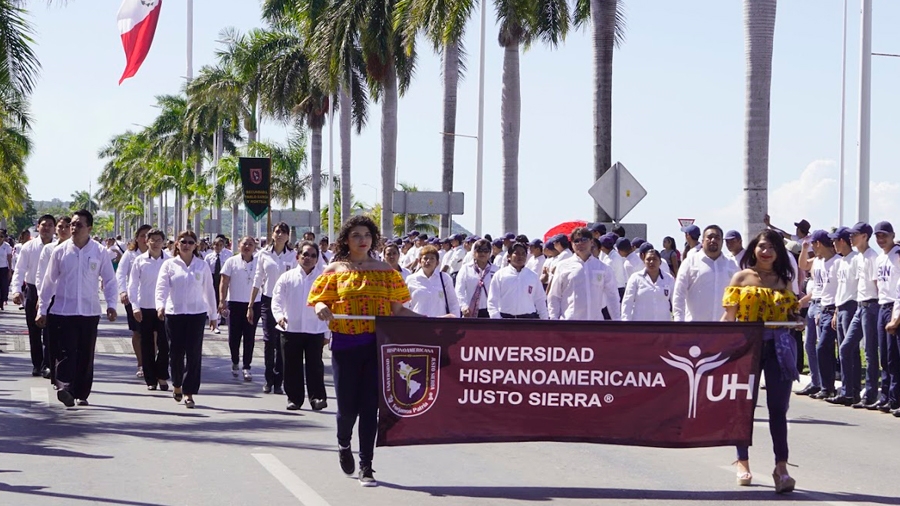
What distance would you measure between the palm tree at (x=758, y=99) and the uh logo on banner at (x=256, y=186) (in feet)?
38.2

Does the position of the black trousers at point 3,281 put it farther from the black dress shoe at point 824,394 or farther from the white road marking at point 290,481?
the white road marking at point 290,481

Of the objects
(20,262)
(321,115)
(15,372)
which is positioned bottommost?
(15,372)

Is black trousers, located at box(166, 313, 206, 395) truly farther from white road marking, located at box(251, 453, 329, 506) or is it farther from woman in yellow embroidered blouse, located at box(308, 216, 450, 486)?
woman in yellow embroidered blouse, located at box(308, 216, 450, 486)

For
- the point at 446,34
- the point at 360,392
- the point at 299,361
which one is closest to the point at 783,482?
the point at 360,392

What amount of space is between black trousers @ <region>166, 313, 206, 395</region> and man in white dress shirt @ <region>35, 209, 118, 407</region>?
34.1 inches

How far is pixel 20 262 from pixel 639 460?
1041cm

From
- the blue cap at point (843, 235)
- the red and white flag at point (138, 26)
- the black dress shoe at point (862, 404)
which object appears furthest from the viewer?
the red and white flag at point (138, 26)

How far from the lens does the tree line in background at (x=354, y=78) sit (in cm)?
2088

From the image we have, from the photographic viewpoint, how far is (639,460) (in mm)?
10648

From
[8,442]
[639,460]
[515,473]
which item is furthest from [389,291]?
[8,442]

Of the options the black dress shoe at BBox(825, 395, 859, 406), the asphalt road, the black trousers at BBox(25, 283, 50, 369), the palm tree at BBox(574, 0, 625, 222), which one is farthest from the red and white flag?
the black dress shoe at BBox(825, 395, 859, 406)

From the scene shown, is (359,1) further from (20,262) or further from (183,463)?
(183,463)

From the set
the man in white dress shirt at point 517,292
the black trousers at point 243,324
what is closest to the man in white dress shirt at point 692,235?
the man in white dress shirt at point 517,292

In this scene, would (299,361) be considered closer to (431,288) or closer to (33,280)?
(431,288)
